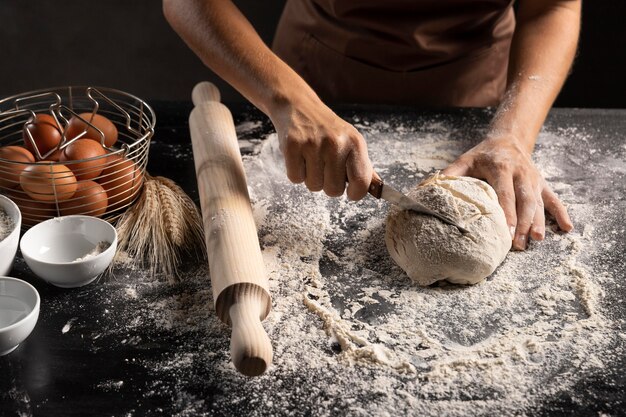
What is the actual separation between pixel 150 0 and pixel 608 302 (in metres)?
2.36

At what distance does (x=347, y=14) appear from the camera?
1879mm

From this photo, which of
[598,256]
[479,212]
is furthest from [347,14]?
[598,256]

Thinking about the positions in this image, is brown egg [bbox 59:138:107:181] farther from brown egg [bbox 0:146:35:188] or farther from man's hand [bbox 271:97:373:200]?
man's hand [bbox 271:97:373:200]

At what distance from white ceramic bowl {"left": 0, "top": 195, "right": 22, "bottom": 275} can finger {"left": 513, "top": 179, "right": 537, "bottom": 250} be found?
3.17ft

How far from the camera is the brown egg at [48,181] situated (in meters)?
1.37

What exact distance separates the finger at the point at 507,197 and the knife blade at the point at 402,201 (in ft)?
0.54

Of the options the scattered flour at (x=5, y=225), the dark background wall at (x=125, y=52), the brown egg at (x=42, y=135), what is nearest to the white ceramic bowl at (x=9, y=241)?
the scattered flour at (x=5, y=225)

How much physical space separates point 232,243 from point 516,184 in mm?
678

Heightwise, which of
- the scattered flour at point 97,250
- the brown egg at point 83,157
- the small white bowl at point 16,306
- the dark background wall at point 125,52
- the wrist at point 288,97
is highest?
the wrist at point 288,97

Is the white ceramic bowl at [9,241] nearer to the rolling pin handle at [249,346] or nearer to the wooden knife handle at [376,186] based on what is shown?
the rolling pin handle at [249,346]

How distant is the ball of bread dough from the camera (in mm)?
1300

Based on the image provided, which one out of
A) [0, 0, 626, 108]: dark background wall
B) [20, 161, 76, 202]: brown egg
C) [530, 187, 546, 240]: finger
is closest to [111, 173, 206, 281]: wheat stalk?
[20, 161, 76, 202]: brown egg

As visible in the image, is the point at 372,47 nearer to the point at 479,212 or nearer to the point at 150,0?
the point at 479,212

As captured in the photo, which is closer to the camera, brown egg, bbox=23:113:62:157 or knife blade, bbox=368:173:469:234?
knife blade, bbox=368:173:469:234
